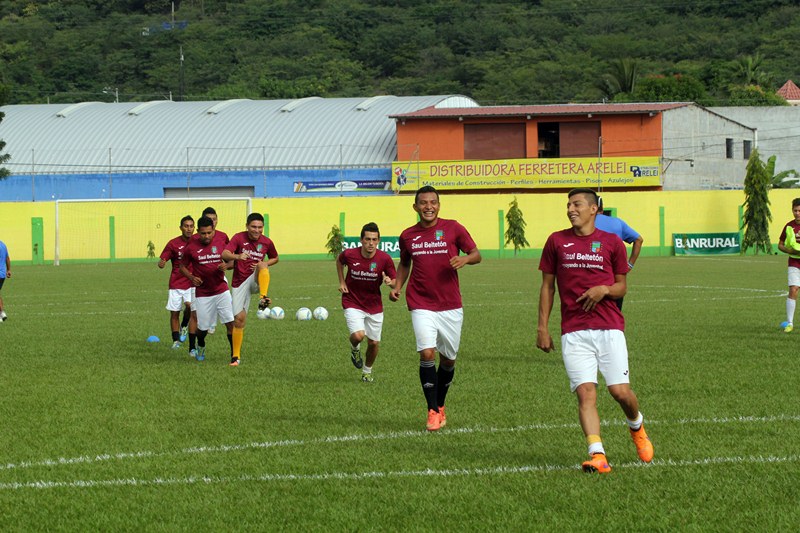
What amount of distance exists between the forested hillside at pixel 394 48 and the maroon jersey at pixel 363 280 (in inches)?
3226

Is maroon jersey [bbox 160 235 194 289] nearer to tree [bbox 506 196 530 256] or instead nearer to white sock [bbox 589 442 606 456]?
white sock [bbox 589 442 606 456]

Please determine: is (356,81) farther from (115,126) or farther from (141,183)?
(141,183)

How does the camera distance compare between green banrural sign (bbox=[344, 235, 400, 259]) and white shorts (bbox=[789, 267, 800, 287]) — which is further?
green banrural sign (bbox=[344, 235, 400, 259])

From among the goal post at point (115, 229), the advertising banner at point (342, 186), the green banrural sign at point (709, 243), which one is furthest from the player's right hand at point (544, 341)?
the advertising banner at point (342, 186)

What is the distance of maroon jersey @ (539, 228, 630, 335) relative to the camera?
823cm

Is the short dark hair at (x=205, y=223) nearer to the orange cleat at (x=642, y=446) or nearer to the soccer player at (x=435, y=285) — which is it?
the soccer player at (x=435, y=285)

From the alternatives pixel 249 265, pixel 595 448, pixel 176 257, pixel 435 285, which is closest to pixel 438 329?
pixel 435 285

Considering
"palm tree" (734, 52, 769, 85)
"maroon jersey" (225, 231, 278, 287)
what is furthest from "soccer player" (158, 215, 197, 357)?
"palm tree" (734, 52, 769, 85)

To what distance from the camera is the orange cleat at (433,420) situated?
9.88 m

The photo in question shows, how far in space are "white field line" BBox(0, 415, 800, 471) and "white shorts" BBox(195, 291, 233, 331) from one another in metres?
6.03

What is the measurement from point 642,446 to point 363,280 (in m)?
5.56

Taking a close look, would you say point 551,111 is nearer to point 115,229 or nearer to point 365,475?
point 115,229

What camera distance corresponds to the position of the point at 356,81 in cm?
10806

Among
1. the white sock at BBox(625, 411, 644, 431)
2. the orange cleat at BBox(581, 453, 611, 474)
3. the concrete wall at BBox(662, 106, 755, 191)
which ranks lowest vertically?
the orange cleat at BBox(581, 453, 611, 474)
